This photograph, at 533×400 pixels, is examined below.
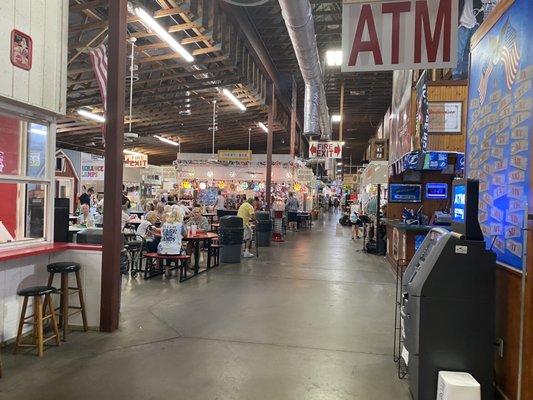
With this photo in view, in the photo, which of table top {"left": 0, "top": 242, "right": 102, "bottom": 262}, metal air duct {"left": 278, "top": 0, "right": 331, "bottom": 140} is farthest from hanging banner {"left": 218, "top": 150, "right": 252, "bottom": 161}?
table top {"left": 0, "top": 242, "right": 102, "bottom": 262}

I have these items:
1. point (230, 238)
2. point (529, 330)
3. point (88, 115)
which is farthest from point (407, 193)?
point (88, 115)

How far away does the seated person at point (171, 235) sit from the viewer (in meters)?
7.07

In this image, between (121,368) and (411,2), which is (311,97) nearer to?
(411,2)

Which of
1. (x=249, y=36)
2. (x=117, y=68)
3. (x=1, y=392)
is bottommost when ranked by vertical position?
(x=1, y=392)

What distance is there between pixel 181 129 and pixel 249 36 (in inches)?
390

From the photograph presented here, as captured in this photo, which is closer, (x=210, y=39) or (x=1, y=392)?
(x=1, y=392)

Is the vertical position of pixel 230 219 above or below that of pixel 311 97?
below

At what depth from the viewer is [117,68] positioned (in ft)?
15.1

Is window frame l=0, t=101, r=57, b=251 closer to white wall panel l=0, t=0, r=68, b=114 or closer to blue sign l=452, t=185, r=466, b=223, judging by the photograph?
white wall panel l=0, t=0, r=68, b=114

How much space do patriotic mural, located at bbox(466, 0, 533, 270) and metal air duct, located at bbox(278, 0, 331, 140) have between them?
3.53 meters

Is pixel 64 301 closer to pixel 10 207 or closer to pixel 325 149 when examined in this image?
pixel 10 207

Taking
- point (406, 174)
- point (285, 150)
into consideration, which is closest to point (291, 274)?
point (406, 174)

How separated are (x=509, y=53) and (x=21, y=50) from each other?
14.2ft

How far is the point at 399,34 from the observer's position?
388 cm
